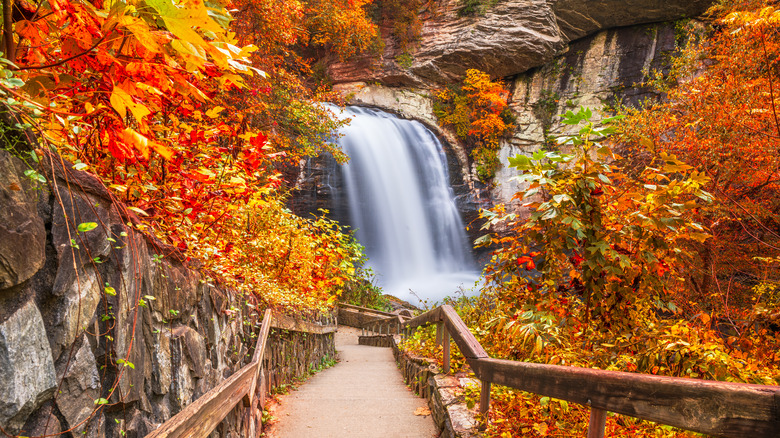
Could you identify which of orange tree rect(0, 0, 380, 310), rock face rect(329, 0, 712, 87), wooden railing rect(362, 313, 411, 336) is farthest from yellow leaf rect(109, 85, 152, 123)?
rock face rect(329, 0, 712, 87)

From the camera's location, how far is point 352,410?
404cm

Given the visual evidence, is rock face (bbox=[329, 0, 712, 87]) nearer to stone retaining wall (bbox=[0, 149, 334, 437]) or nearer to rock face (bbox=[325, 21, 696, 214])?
rock face (bbox=[325, 21, 696, 214])

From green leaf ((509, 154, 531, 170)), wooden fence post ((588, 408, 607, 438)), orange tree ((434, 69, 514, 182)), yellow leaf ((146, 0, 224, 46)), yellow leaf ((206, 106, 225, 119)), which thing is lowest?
wooden fence post ((588, 408, 607, 438))

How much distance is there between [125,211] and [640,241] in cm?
247

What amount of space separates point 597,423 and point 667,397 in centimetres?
44

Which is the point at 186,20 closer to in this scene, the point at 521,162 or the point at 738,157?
the point at 521,162

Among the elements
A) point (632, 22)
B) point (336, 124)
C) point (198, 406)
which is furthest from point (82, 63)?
point (632, 22)

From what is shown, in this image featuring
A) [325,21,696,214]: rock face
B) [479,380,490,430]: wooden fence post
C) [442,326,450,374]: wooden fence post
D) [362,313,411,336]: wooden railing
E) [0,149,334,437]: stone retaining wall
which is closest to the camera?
[0,149,334,437]: stone retaining wall

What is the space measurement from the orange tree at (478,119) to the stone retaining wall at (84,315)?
18652 mm

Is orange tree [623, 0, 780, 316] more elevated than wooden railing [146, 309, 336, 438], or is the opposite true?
orange tree [623, 0, 780, 316]

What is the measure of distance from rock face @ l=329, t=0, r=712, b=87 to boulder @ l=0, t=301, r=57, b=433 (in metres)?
19.7

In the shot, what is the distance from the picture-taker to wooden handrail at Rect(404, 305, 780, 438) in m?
0.97

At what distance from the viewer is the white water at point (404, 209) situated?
17.0m

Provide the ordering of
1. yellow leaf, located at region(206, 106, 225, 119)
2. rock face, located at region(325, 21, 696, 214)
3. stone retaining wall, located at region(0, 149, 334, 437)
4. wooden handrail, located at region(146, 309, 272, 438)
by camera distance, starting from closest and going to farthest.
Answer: stone retaining wall, located at region(0, 149, 334, 437)
wooden handrail, located at region(146, 309, 272, 438)
yellow leaf, located at region(206, 106, 225, 119)
rock face, located at region(325, 21, 696, 214)
